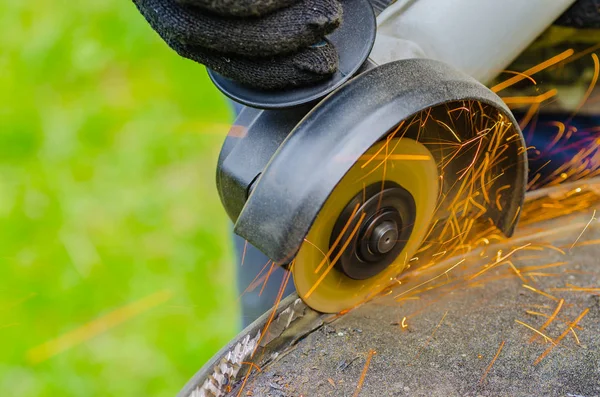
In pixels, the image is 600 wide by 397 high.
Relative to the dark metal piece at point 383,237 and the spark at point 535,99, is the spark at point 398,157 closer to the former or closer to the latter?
the dark metal piece at point 383,237

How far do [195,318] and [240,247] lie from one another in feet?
1.00

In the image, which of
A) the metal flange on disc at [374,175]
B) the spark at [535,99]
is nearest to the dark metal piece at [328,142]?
the metal flange on disc at [374,175]

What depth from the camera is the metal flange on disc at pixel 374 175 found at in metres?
0.97

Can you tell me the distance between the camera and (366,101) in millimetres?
1003

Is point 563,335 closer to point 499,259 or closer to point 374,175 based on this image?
point 499,259

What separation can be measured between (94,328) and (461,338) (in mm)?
1147

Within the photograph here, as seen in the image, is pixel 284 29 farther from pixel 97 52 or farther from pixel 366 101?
pixel 97 52

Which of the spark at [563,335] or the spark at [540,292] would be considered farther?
the spark at [540,292]

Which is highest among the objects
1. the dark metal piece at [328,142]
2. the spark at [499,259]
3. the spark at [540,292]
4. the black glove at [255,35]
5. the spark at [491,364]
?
the black glove at [255,35]

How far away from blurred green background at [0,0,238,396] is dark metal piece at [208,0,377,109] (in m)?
0.90

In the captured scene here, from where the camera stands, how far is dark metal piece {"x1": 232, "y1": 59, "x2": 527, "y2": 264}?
3.14 ft

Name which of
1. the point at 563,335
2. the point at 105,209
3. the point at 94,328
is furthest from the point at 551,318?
the point at 105,209

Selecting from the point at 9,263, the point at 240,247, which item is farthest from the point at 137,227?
the point at 240,247

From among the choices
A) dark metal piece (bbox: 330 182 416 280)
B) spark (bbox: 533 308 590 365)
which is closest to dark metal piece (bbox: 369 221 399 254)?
dark metal piece (bbox: 330 182 416 280)
